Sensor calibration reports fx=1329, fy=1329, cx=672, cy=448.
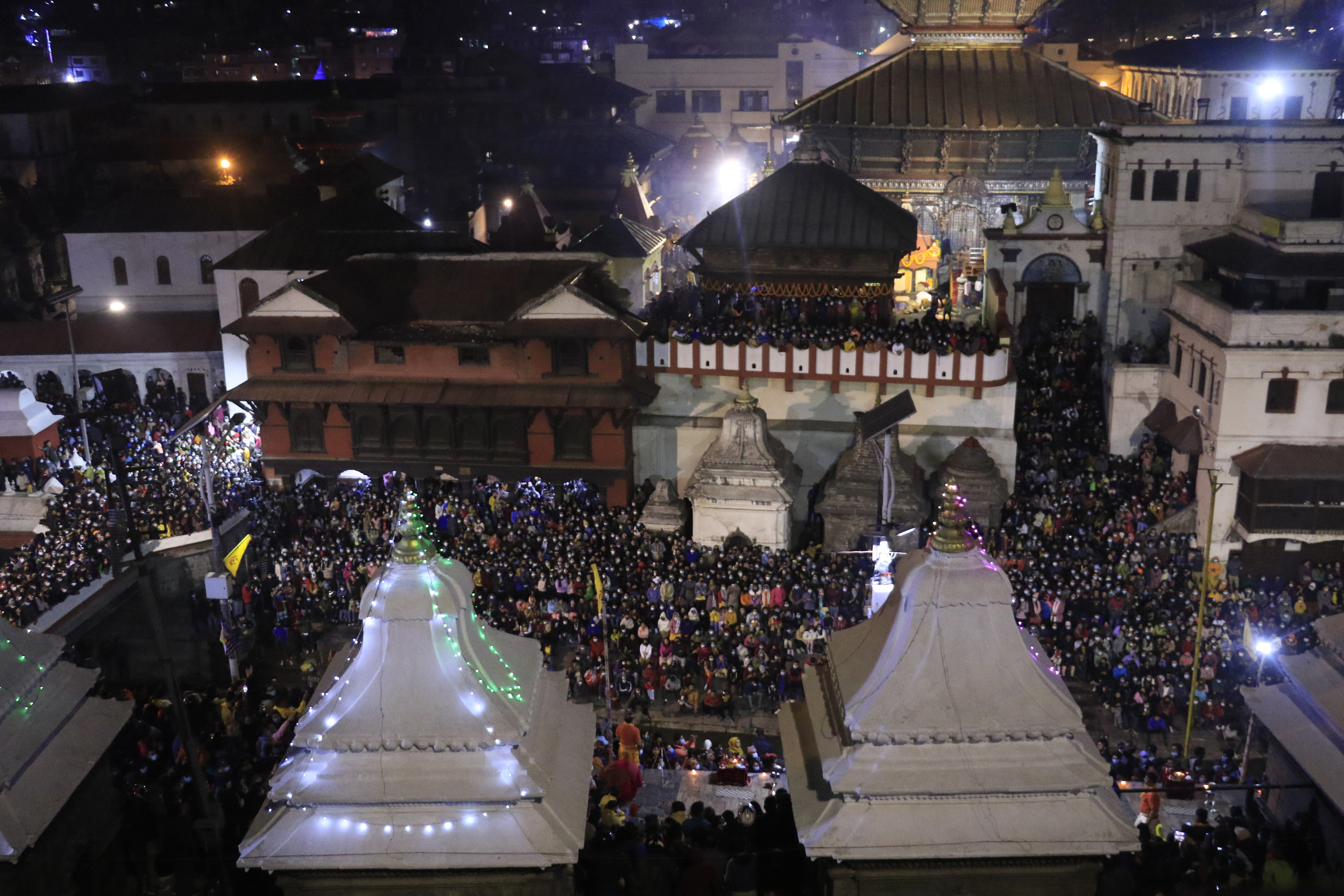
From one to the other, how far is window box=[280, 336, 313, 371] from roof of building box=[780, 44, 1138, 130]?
17.7 meters

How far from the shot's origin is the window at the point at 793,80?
70000mm

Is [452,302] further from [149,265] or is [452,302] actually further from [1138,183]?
[1138,183]

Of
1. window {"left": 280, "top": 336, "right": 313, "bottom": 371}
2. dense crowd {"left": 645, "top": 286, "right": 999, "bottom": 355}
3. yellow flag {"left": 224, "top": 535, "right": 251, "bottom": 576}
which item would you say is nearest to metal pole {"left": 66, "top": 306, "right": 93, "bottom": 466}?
window {"left": 280, "top": 336, "right": 313, "bottom": 371}

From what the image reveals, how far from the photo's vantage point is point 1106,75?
61531mm

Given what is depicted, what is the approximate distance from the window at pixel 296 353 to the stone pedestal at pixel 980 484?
15462 millimetres

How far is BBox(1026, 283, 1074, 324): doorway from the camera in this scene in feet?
122

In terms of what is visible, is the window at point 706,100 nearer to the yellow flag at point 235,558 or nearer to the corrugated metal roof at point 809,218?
the corrugated metal roof at point 809,218

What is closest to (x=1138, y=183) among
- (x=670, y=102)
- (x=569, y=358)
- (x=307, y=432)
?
(x=569, y=358)

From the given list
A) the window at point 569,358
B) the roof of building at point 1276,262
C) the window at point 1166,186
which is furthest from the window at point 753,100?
the window at point 569,358

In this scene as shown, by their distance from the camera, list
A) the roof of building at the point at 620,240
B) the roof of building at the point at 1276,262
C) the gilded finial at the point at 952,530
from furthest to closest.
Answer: the roof of building at the point at 620,240 < the roof of building at the point at 1276,262 < the gilded finial at the point at 952,530

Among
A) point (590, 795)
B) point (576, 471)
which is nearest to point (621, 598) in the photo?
point (576, 471)

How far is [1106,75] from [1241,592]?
41.2 m

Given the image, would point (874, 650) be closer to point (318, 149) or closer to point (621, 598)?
point (621, 598)

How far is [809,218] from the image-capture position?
111ft
